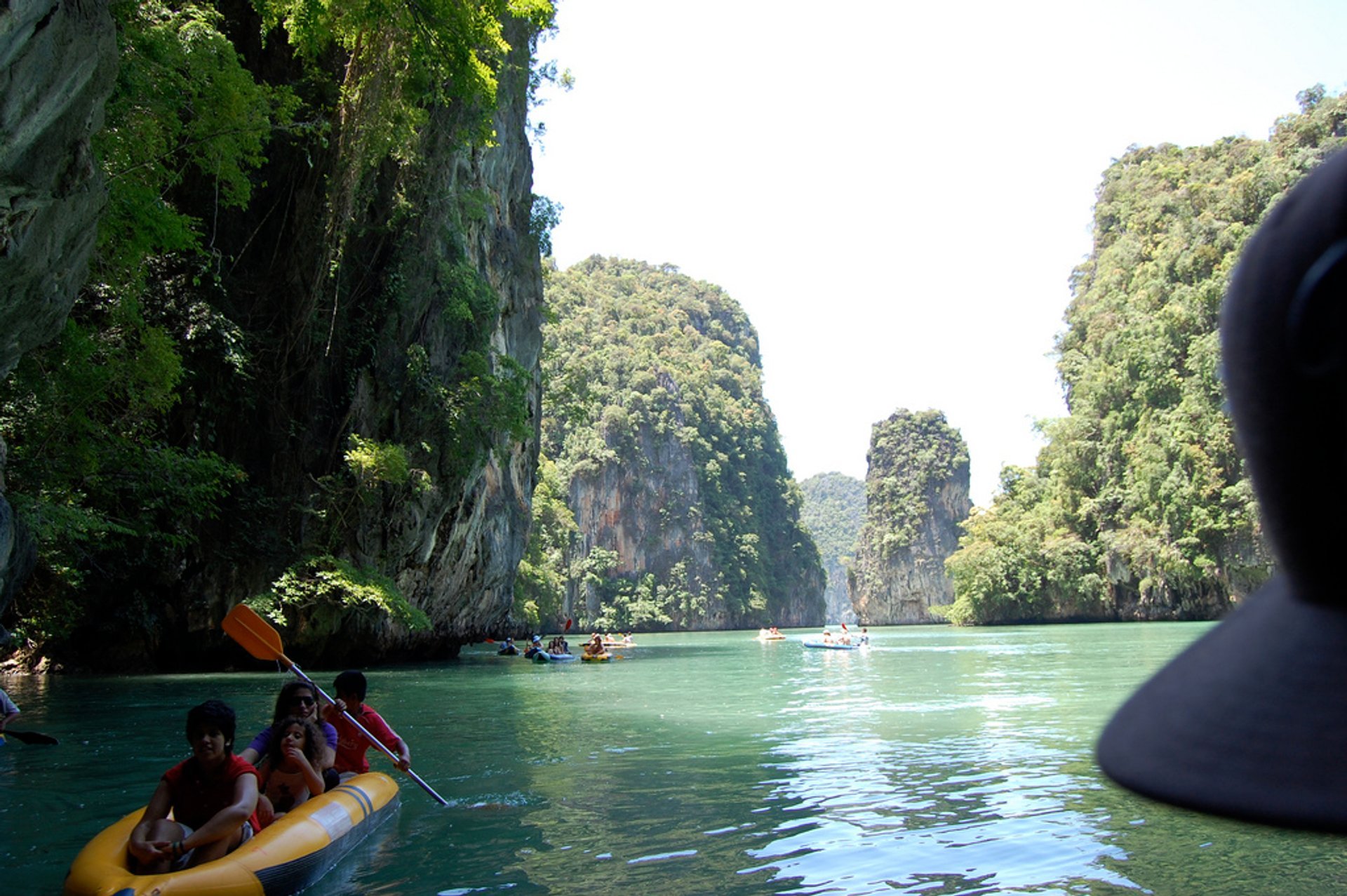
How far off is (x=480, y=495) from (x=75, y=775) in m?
17.0

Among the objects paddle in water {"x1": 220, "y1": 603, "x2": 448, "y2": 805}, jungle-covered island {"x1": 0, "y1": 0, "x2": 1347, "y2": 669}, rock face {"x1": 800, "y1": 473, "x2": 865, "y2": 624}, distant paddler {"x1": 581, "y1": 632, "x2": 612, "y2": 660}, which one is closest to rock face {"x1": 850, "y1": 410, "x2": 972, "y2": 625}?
jungle-covered island {"x1": 0, "y1": 0, "x2": 1347, "y2": 669}

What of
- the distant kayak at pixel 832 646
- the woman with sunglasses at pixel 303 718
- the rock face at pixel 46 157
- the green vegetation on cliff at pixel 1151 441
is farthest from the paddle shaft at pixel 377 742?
the green vegetation on cliff at pixel 1151 441

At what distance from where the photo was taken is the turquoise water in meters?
5.52

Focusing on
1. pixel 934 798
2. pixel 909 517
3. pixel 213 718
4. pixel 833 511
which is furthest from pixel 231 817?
pixel 833 511

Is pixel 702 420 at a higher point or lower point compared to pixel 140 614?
higher

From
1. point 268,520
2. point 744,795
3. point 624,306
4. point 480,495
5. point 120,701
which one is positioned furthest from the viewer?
point 624,306

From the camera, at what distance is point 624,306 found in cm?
10225

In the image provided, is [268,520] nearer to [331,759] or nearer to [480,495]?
[480,495]

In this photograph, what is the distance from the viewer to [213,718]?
5.17 m

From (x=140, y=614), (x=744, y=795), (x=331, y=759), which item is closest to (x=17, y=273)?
(x=331, y=759)

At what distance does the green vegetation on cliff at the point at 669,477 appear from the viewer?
83.8 m

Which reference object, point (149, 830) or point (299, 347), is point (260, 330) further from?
point (149, 830)

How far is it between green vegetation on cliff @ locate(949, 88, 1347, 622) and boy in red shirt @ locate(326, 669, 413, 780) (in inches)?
1418

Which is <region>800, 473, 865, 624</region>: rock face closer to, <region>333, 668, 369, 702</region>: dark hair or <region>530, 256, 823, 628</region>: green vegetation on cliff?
<region>530, 256, 823, 628</region>: green vegetation on cliff
